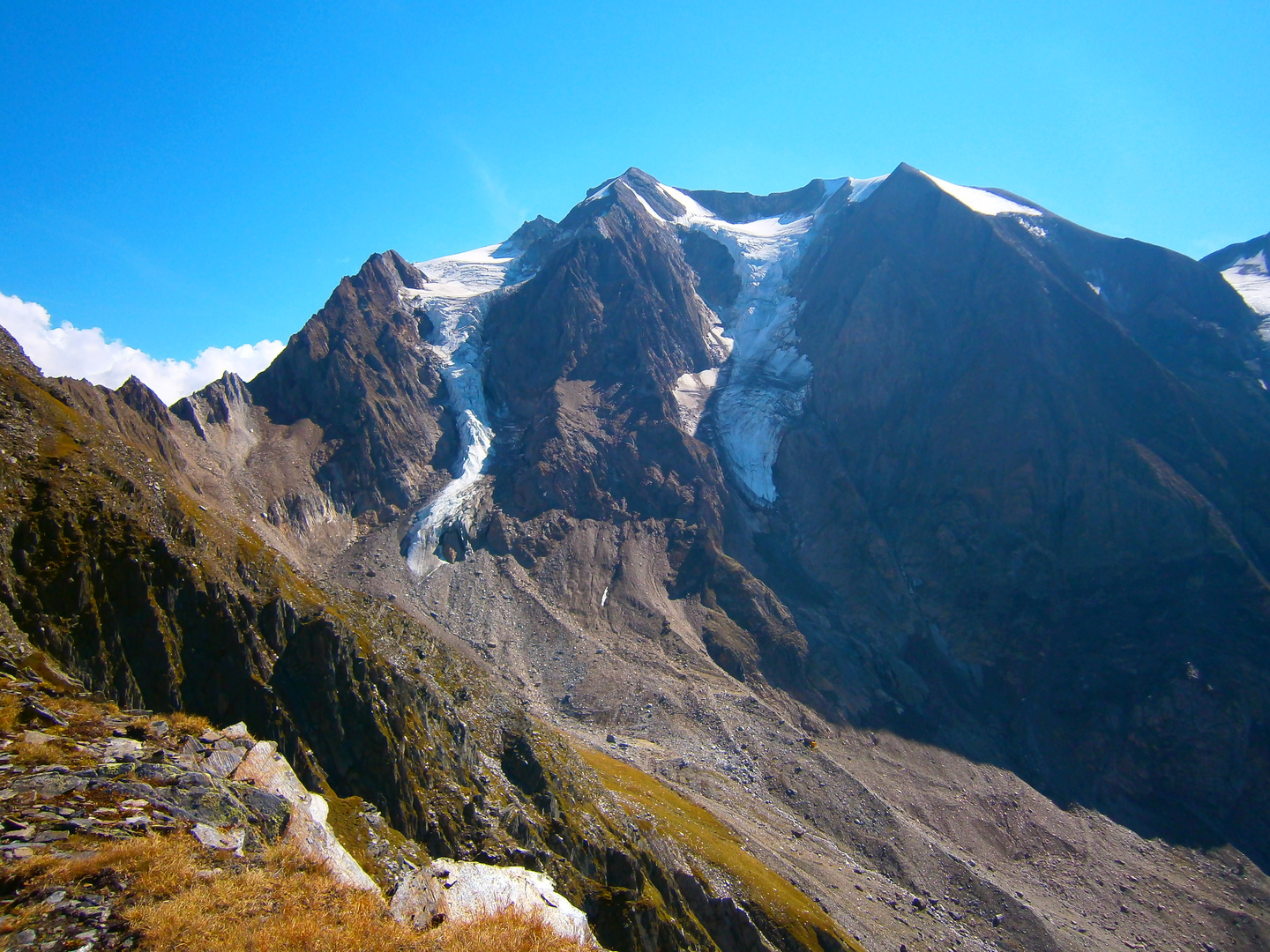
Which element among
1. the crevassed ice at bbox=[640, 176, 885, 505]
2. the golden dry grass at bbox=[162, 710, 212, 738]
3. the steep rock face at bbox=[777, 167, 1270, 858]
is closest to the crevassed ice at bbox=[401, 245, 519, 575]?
the crevassed ice at bbox=[640, 176, 885, 505]

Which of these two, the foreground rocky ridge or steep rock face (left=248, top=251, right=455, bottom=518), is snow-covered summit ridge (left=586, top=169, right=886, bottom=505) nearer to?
steep rock face (left=248, top=251, right=455, bottom=518)

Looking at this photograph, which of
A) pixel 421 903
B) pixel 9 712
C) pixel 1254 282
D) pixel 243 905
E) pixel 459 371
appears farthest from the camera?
pixel 1254 282

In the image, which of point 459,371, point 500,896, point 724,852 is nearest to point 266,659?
point 500,896

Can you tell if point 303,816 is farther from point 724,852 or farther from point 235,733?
point 724,852

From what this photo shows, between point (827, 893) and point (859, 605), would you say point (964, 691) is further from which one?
point (827, 893)

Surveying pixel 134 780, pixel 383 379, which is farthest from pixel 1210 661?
pixel 383 379

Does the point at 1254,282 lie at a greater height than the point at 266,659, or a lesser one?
greater
